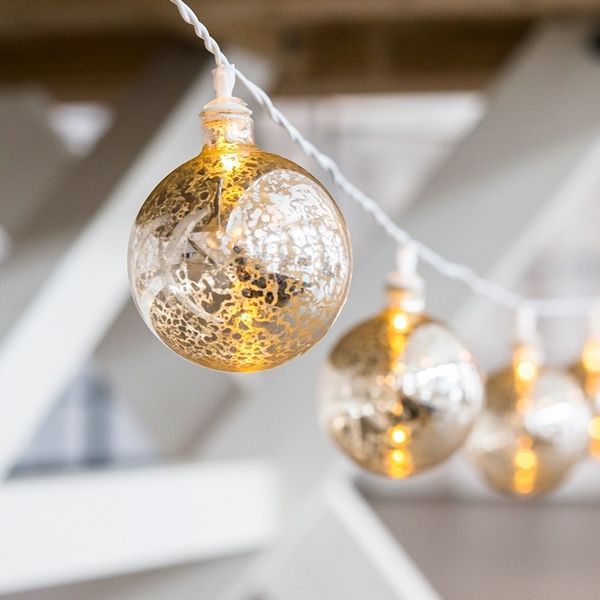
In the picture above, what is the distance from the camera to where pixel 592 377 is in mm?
2012

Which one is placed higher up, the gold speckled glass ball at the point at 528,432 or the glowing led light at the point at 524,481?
the gold speckled glass ball at the point at 528,432

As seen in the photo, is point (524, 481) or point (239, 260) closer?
point (239, 260)

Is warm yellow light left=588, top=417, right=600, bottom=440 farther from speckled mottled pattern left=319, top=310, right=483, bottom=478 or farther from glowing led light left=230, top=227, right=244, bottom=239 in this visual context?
glowing led light left=230, top=227, right=244, bottom=239

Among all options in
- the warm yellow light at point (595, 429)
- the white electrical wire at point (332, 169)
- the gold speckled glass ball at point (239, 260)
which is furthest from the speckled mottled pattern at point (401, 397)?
the warm yellow light at point (595, 429)

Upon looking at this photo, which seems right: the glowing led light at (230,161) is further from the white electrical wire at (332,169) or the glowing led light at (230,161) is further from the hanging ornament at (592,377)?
the hanging ornament at (592,377)

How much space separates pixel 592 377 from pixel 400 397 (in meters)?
0.99

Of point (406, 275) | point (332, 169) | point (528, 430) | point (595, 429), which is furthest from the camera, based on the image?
point (595, 429)

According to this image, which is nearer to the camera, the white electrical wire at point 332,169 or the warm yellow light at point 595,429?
the white electrical wire at point 332,169

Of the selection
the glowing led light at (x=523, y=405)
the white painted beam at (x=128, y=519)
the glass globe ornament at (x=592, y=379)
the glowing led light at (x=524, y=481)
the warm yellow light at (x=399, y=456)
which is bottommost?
the warm yellow light at (x=399, y=456)

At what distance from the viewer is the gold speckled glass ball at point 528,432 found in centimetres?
156

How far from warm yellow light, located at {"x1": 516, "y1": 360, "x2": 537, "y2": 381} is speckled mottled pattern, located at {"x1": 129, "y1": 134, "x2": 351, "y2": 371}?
2.90ft

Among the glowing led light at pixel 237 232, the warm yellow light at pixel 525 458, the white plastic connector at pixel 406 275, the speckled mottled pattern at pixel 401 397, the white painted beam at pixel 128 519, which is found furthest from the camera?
the white painted beam at pixel 128 519

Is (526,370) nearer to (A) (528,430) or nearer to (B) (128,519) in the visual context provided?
(A) (528,430)

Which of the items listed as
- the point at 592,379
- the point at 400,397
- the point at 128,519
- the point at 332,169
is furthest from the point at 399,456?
the point at 592,379
